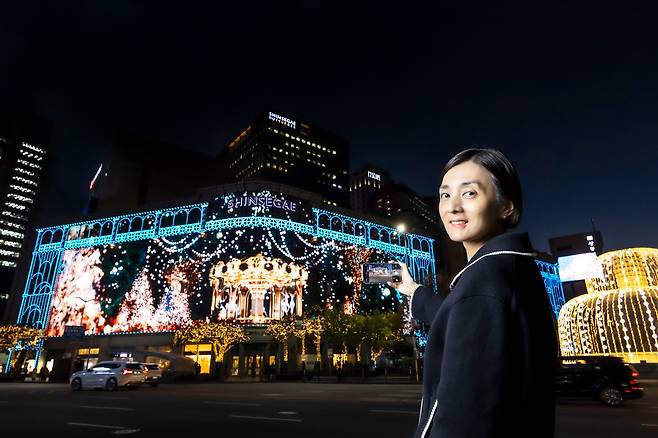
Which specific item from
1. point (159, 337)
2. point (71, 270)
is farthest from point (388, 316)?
point (71, 270)

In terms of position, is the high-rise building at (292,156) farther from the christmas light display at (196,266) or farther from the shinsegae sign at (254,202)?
the shinsegae sign at (254,202)

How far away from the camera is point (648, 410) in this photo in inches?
433

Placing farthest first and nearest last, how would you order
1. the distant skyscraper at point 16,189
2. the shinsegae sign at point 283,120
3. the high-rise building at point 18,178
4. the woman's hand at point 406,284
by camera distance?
the distant skyscraper at point 16,189, the high-rise building at point 18,178, the shinsegae sign at point 283,120, the woman's hand at point 406,284

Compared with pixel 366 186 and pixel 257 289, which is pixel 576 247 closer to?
pixel 257 289

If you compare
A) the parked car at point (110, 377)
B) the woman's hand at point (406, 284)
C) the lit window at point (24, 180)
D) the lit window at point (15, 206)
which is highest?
the lit window at point (24, 180)

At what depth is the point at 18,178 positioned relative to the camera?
12662cm

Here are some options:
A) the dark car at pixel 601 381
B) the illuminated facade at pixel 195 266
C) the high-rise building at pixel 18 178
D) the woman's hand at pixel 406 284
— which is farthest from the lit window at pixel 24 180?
the woman's hand at pixel 406 284

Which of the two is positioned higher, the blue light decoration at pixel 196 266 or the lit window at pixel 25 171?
the lit window at pixel 25 171

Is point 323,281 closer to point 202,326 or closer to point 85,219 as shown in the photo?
point 202,326

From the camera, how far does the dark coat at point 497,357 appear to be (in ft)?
4.42

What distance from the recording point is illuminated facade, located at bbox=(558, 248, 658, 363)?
23.7 m

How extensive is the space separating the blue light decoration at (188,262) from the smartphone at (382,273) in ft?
122

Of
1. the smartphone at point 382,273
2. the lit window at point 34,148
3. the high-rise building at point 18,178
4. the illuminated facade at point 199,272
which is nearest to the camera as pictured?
the smartphone at point 382,273

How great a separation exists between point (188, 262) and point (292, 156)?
233 feet
